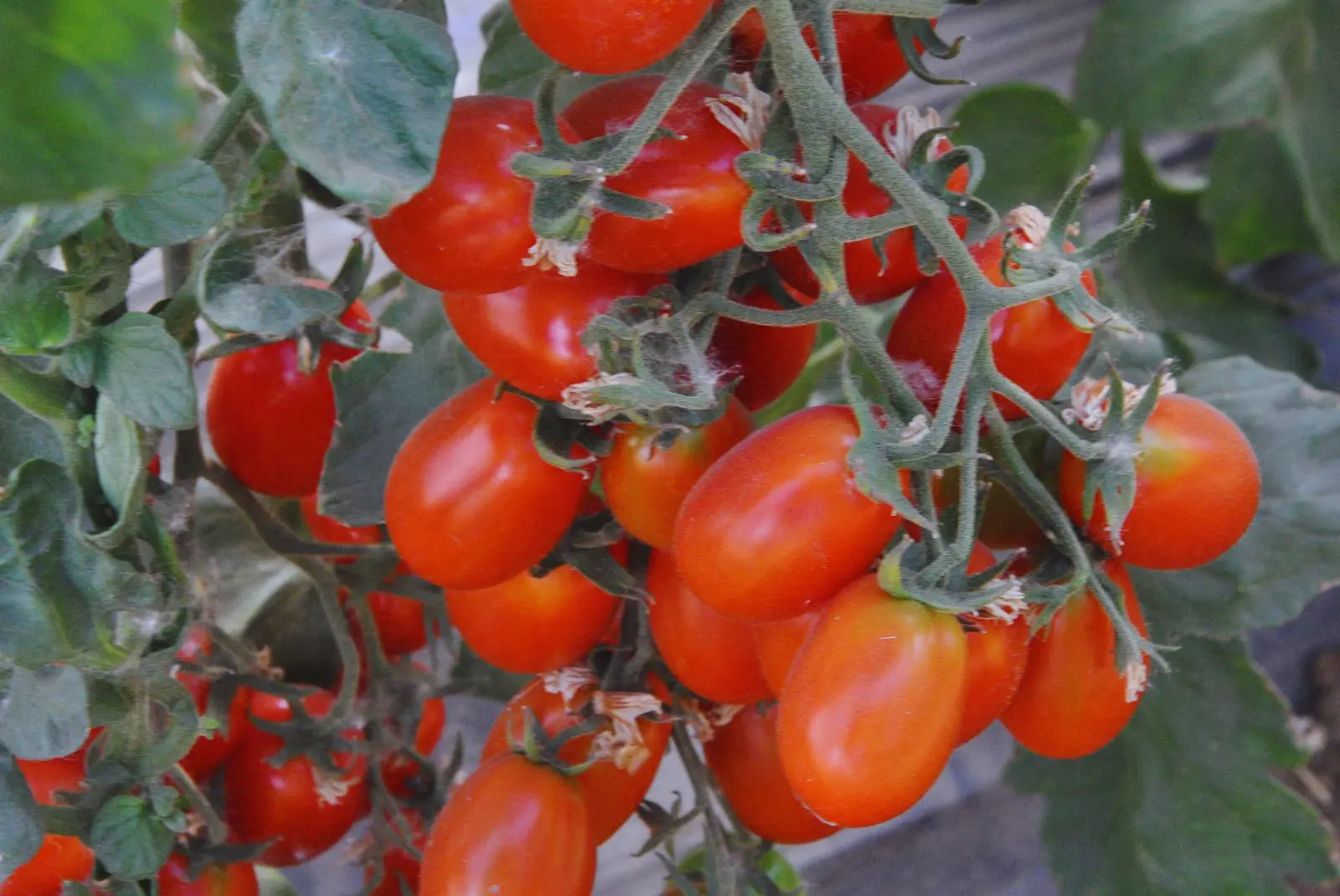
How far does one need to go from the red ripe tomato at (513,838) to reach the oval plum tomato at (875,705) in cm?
13

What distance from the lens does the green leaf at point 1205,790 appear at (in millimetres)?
677

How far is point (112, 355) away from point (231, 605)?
1.01ft

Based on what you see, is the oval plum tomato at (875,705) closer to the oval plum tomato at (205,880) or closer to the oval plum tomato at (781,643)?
the oval plum tomato at (781,643)

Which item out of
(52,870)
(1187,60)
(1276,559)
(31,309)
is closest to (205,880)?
(52,870)

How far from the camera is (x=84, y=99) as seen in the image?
0.15 metres

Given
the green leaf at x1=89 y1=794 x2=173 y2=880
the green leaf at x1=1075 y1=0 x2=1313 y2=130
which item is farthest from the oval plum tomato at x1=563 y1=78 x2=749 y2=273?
the green leaf at x1=1075 y1=0 x2=1313 y2=130

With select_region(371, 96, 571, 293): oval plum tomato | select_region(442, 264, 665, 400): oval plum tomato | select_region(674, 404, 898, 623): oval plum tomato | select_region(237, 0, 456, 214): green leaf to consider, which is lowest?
select_region(674, 404, 898, 623): oval plum tomato

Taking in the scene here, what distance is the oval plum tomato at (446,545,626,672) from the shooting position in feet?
1.38

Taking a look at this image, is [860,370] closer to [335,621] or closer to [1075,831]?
[335,621]

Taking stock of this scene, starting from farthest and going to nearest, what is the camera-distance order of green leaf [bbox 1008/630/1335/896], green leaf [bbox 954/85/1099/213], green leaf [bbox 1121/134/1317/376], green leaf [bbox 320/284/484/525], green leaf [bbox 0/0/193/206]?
green leaf [bbox 1121/134/1317/376], green leaf [bbox 954/85/1099/213], green leaf [bbox 1008/630/1335/896], green leaf [bbox 320/284/484/525], green leaf [bbox 0/0/193/206]

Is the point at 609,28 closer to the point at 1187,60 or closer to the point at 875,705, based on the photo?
the point at 875,705

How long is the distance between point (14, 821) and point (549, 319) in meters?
0.22

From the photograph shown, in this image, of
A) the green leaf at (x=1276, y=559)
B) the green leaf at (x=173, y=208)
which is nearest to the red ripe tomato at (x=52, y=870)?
the green leaf at (x=173, y=208)

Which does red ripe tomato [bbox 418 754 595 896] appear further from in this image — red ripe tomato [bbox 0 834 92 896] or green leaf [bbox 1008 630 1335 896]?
green leaf [bbox 1008 630 1335 896]
